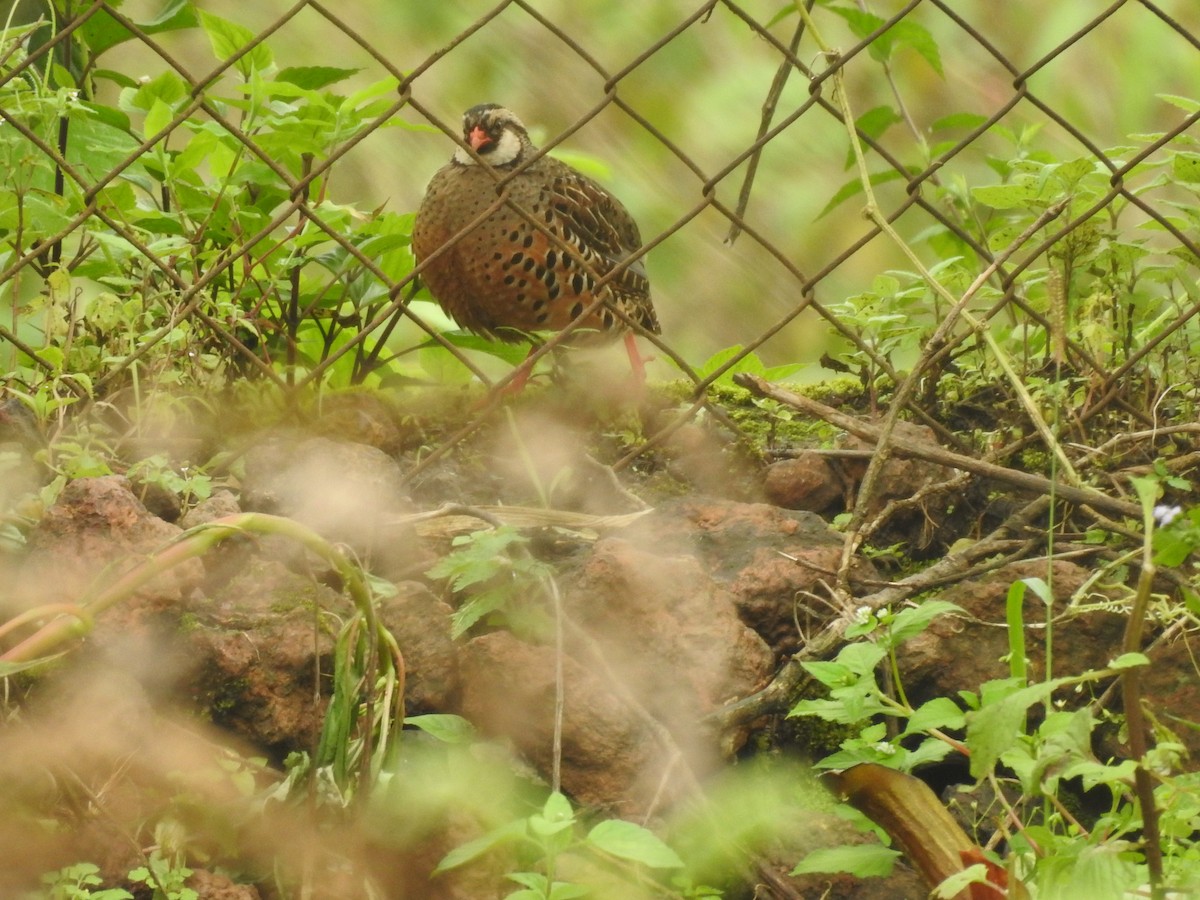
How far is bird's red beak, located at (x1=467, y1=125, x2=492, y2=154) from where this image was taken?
3.56m

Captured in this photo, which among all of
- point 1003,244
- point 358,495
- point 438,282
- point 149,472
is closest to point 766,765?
point 358,495

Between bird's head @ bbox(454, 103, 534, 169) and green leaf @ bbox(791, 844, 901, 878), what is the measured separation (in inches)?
94.7

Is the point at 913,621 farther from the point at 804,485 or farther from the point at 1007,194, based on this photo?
the point at 1007,194

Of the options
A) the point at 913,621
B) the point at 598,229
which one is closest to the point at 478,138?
the point at 598,229

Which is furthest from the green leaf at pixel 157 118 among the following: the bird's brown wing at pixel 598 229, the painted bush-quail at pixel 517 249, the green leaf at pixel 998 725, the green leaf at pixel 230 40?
the green leaf at pixel 998 725

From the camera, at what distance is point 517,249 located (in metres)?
3.20

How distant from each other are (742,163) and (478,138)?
974 millimetres

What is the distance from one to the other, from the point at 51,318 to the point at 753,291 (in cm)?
222

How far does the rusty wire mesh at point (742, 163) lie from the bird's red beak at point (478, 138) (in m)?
0.16

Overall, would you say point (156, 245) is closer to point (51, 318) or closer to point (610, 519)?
point (51, 318)

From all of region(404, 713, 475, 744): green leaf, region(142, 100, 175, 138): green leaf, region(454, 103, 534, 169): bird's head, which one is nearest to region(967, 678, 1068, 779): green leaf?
region(404, 713, 475, 744): green leaf

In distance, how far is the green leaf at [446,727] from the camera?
1.67m

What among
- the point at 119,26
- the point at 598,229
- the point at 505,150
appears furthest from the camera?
the point at 505,150

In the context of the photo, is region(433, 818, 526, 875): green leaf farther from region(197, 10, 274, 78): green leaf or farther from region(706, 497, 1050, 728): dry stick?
region(197, 10, 274, 78): green leaf
